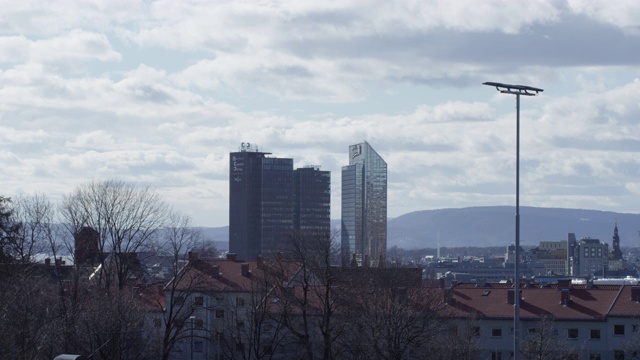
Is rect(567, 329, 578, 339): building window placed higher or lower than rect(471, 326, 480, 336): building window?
lower

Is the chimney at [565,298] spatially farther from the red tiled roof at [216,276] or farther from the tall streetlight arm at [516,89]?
the tall streetlight arm at [516,89]

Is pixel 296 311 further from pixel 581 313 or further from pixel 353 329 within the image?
pixel 581 313

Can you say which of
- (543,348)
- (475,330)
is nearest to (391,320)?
(543,348)

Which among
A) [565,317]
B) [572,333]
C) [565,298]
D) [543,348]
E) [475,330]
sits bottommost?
[572,333]

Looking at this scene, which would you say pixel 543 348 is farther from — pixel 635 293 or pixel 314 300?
pixel 635 293

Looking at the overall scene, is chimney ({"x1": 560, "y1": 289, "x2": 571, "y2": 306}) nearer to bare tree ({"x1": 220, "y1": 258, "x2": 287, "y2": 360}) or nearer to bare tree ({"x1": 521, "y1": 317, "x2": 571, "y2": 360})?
bare tree ({"x1": 521, "y1": 317, "x2": 571, "y2": 360})

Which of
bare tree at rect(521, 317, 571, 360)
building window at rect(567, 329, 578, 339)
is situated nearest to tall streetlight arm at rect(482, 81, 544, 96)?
bare tree at rect(521, 317, 571, 360)

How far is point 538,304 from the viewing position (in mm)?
88875

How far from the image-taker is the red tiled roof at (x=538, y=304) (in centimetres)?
8669

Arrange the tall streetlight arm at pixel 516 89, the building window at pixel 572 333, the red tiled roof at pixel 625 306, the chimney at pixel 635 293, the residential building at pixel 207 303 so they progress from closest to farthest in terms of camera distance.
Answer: the tall streetlight arm at pixel 516 89 → the residential building at pixel 207 303 → the red tiled roof at pixel 625 306 → the building window at pixel 572 333 → the chimney at pixel 635 293

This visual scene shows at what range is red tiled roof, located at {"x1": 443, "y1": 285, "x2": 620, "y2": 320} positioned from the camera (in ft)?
284

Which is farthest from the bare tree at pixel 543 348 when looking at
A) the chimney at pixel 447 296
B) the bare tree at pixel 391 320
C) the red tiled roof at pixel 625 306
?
the chimney at pixel 447 296

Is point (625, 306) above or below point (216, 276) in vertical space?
below

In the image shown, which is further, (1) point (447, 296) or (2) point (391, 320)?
(1) point (447, 296)
